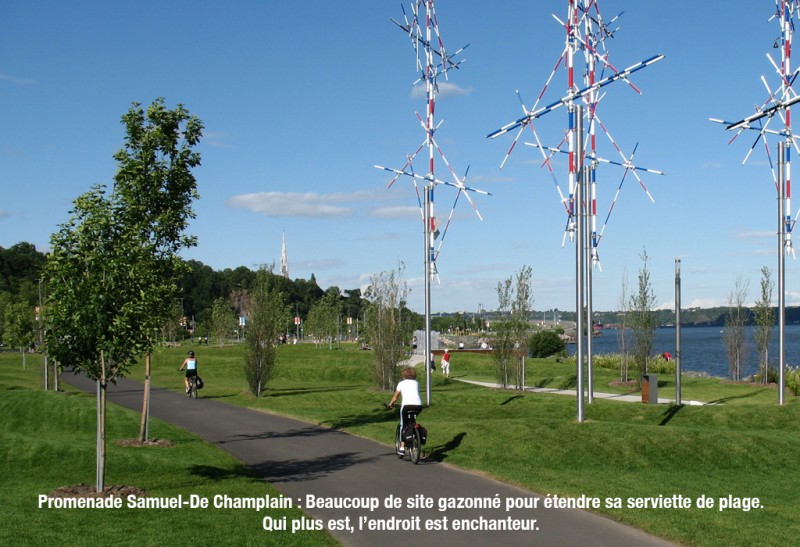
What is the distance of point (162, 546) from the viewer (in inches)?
338

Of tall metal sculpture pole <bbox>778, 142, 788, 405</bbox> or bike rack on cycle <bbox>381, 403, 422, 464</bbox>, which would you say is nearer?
bike rack on cycle <bbox>381, 403, 422, 464</bbox>

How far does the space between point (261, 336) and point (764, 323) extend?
22.6 meters

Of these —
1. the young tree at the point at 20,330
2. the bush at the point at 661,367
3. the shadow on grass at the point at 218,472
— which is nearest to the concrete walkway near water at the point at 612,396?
the bush at the point at 661,367

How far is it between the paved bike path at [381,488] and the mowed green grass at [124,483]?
390 mm

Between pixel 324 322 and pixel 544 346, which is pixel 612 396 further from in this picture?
pixel 324 322

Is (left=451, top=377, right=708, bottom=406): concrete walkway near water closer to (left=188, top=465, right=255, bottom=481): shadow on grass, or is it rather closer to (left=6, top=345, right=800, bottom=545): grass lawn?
(left=6, top=345, right=800, bottom=545): grass lawn

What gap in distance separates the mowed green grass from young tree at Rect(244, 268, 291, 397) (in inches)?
334

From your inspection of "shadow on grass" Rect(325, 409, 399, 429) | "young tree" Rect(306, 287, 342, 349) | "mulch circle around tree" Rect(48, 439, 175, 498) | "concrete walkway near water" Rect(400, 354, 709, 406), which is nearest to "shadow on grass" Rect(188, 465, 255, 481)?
"mulch circle around tree" Rect(48, 439, 175, 498)

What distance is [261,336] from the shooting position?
30.3 m

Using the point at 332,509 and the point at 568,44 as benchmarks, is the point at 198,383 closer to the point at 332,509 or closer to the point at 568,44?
the point at 568,44

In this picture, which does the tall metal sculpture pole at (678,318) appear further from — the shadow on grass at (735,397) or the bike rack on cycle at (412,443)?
the bike rack on cycle at (412,443)

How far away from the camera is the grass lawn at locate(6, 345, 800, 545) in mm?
9977

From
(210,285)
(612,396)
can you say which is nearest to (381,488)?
(612,396)

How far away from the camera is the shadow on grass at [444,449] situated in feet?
48.5
